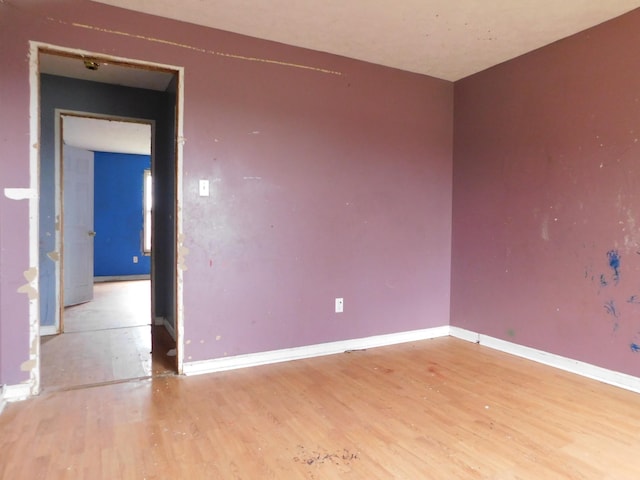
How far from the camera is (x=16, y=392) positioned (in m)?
2.37

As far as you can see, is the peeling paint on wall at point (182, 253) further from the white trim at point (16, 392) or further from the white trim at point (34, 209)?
the white trim at point (16, 392)

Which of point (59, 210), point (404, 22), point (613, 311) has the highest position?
point (404, 22)

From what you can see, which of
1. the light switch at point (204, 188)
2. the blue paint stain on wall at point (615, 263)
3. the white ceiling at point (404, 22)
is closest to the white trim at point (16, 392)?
the light switch at point (204, 188)

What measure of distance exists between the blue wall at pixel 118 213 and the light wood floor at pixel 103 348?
106 inches

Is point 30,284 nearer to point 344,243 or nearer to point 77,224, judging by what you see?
point 344,243

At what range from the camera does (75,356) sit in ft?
10.5

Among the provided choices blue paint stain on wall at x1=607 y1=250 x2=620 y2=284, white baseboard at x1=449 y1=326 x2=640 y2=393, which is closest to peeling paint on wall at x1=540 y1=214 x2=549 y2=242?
blue paint stain on wall at x1=607 y1=250 x2=620 y2=284

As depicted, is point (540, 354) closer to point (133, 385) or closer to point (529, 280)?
point (529, 280)

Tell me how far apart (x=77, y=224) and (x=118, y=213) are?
296 cm

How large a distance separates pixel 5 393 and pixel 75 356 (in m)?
0.87

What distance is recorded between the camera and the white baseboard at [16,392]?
7.65 ft

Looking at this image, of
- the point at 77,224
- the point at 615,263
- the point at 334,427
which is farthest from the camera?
the point at 77,224

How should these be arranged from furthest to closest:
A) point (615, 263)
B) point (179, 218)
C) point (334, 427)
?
point (179, 218) < point (615, 263) < point (334, 427)

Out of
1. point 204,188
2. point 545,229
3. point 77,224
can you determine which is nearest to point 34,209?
point 204,188
